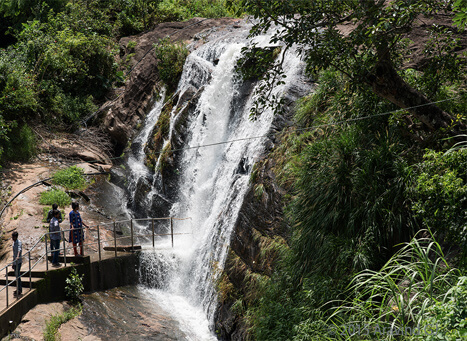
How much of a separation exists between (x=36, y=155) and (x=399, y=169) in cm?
1550

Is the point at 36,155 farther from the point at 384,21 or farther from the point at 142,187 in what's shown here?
the point at 384,21

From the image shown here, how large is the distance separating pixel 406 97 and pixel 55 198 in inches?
478

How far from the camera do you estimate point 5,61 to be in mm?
A: 18125

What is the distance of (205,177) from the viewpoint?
611 inches

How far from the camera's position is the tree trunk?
25.3ft

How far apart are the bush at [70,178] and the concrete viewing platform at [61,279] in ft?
14.4

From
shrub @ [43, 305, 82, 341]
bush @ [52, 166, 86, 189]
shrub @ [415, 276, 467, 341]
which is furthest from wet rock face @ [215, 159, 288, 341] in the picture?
bush @ [52, 166, 86, 189]

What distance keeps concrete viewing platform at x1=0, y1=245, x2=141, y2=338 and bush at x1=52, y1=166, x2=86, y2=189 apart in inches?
173

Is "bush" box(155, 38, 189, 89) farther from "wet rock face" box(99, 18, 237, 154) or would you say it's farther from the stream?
"wet rock face" box(99, 18, 237, 154)

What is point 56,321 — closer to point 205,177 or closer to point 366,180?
point 205,177

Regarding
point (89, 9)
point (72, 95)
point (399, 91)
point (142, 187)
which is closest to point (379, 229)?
point (399, 91)

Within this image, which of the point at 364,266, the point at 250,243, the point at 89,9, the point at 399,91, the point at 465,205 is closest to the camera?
the point at 465,205

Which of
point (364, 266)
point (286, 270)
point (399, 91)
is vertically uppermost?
point (399, 91)

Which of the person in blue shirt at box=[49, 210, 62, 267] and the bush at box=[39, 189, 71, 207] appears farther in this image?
the bush at box=[39, 189, 71, 207]
